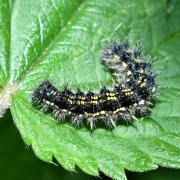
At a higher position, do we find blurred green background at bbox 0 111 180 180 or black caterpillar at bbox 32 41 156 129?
black caterpillar at bbox 32 41 156 129

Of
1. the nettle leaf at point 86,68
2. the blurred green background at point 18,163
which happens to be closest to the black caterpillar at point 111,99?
the nettle leaf at point 86,68

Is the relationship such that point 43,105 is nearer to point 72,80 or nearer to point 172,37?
point 72,80

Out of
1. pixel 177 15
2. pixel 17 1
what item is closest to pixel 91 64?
pixel 17 1

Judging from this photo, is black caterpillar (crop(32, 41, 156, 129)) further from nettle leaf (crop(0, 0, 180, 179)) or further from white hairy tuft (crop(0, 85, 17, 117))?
white hairy tuft (crop(0, 85, 17, 117))

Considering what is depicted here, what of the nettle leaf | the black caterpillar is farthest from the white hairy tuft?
the black caterpillar

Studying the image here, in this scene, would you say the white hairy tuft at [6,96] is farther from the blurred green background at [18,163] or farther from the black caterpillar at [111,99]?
the blurred green background at [18,163]

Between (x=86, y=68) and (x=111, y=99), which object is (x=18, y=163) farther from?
(x=111, y=99)
